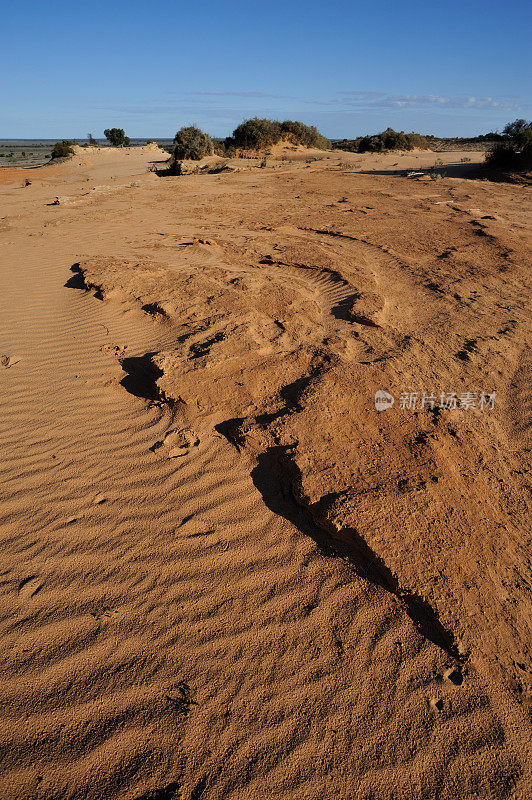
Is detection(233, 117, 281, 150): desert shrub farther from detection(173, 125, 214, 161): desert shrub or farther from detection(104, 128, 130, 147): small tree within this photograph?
detection(104, 128, 130, 147): small tree

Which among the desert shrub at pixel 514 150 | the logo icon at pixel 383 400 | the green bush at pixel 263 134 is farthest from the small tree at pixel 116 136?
the logo icon at pixel 383 400

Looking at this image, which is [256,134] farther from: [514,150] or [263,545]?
[263,545]

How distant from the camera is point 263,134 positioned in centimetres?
2256

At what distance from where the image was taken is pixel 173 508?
101 inches

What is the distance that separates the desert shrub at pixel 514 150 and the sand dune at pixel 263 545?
14.1 meters

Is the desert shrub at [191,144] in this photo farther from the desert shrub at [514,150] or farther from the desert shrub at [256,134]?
the desert shrub at [514,150]

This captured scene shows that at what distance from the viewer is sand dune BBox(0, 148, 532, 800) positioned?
5.33 ft

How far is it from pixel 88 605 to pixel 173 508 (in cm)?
68

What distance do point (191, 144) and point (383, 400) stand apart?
20576 millimetres

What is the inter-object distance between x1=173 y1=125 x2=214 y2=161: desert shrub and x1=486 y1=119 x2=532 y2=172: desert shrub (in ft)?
40.4

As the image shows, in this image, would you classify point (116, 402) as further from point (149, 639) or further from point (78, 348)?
point (149, 639)

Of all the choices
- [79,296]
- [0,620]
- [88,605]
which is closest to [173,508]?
[88,605]

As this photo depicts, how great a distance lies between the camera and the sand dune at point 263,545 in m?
1.62

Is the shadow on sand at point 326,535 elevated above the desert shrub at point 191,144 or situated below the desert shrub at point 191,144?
below
